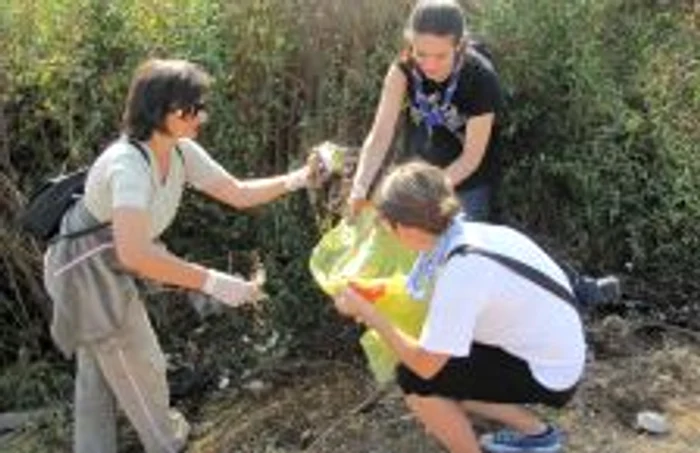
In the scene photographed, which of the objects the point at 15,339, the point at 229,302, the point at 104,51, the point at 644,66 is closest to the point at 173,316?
the point at 15,339

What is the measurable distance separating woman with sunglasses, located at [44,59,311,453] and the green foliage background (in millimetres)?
846

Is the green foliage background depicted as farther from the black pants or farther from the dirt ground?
the black pants

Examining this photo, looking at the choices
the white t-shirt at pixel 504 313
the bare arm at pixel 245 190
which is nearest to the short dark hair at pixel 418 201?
the white t-shirt at pixel 504 313

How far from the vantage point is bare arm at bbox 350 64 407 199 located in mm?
4746

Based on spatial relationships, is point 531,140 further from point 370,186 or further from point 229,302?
point 229,302

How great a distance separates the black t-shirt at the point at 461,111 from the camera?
4641 millimetres

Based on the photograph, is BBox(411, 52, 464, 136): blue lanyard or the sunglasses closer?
the sunglasses

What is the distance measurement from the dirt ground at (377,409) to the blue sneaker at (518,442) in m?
0.18

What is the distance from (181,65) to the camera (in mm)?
4254

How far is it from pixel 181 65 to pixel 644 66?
90.6 inches

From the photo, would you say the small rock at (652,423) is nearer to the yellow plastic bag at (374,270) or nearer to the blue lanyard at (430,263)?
the yellow plastic bag at (374,270)

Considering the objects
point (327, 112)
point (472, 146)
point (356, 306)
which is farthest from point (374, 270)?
point (327, 112)

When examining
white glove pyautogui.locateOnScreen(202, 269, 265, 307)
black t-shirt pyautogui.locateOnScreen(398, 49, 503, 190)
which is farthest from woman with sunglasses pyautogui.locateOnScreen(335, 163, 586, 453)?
black t-shirt pyautogui.locateOnScreen(398, 49, 503, 190)

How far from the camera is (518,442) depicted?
14.2 ft
